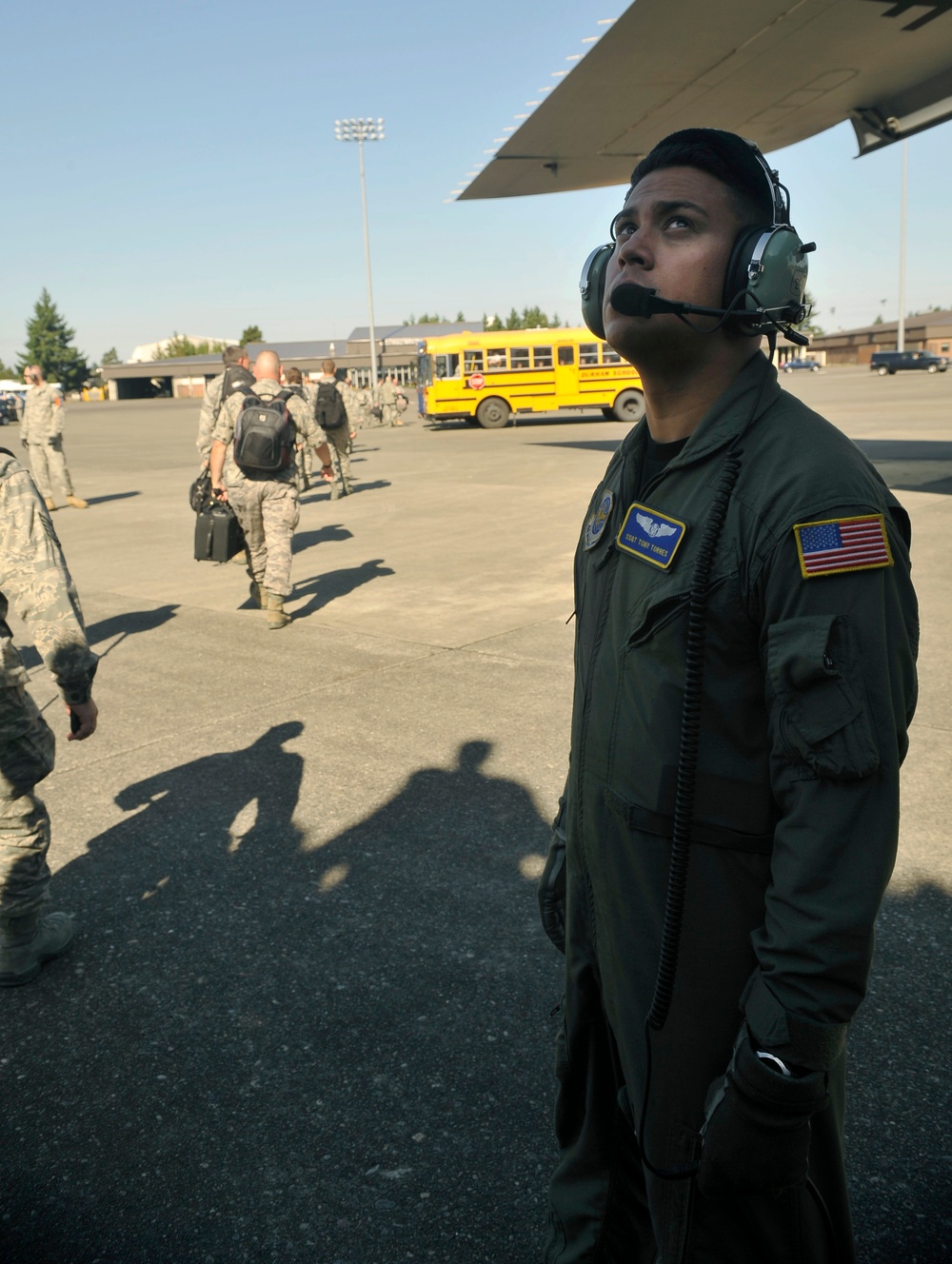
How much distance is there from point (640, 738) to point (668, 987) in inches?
15.3

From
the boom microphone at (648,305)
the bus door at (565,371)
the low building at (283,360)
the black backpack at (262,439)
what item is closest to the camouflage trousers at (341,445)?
the black backpack at (262,439)

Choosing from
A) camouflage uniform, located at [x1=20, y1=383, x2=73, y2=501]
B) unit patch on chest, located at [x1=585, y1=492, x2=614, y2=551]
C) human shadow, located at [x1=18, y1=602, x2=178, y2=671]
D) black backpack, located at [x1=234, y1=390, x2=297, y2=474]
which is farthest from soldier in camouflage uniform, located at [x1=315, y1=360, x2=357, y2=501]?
unit patch on chest, located at [x1=585, y1=492, x2=614, y2=551]

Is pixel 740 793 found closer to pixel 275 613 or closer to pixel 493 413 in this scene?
pixel 275 613

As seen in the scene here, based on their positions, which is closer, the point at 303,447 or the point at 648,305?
the point at 648,305

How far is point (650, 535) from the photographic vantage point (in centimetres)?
162

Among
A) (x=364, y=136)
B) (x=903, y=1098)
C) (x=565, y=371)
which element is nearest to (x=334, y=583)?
(x=903, y=1098)

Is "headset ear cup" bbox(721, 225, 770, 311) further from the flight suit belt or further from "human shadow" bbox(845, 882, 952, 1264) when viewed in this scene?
"human shadow" bbox(845, 882, 952, 1264)

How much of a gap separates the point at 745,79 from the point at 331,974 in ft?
47.2

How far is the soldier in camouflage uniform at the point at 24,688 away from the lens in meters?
3.15

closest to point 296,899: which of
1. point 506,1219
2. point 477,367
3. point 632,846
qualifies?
point 506,1219

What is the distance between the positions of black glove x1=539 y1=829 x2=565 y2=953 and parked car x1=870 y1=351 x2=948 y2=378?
65946 millimetres

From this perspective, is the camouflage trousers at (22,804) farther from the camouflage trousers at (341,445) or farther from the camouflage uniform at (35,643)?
the camouflage trousers at (341,445)

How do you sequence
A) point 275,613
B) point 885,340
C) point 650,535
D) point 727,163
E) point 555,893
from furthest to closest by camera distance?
point 885,340, point 275,613, point 555,893, point 727,163, point 650,535

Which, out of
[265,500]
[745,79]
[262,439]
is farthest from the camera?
[745,79]
